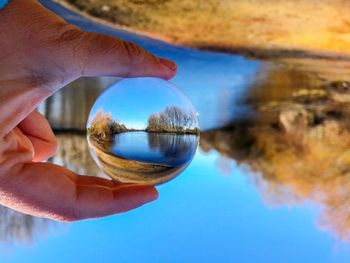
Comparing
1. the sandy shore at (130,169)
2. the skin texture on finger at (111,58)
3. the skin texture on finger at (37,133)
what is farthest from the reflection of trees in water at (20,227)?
the skin texture on finger at (111,58)

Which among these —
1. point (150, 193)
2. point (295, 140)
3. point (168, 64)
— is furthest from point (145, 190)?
point (295, 140)

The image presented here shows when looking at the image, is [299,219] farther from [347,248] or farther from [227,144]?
[227,144]

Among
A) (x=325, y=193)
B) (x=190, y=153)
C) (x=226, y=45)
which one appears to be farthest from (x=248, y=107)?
(x=190, y=153)

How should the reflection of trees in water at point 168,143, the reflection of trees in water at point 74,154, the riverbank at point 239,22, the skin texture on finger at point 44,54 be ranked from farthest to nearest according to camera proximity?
the reflection of trees in water at point 74,154, the riverbank at point 239,22, the reflection of trees in water at point 168,143, the skin texture on finger at point 44,54

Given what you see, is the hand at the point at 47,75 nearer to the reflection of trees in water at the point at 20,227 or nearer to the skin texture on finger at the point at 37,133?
the skin texture on finger at the point at 37,133

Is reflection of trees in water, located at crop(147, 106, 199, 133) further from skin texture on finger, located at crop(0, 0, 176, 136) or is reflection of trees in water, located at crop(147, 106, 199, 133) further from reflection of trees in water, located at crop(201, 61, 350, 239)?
reflection of trees in water, located at crop(201, 61, 350, 239)

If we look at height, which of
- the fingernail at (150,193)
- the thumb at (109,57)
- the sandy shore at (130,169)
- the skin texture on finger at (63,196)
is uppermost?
the thumb at (109,57)
